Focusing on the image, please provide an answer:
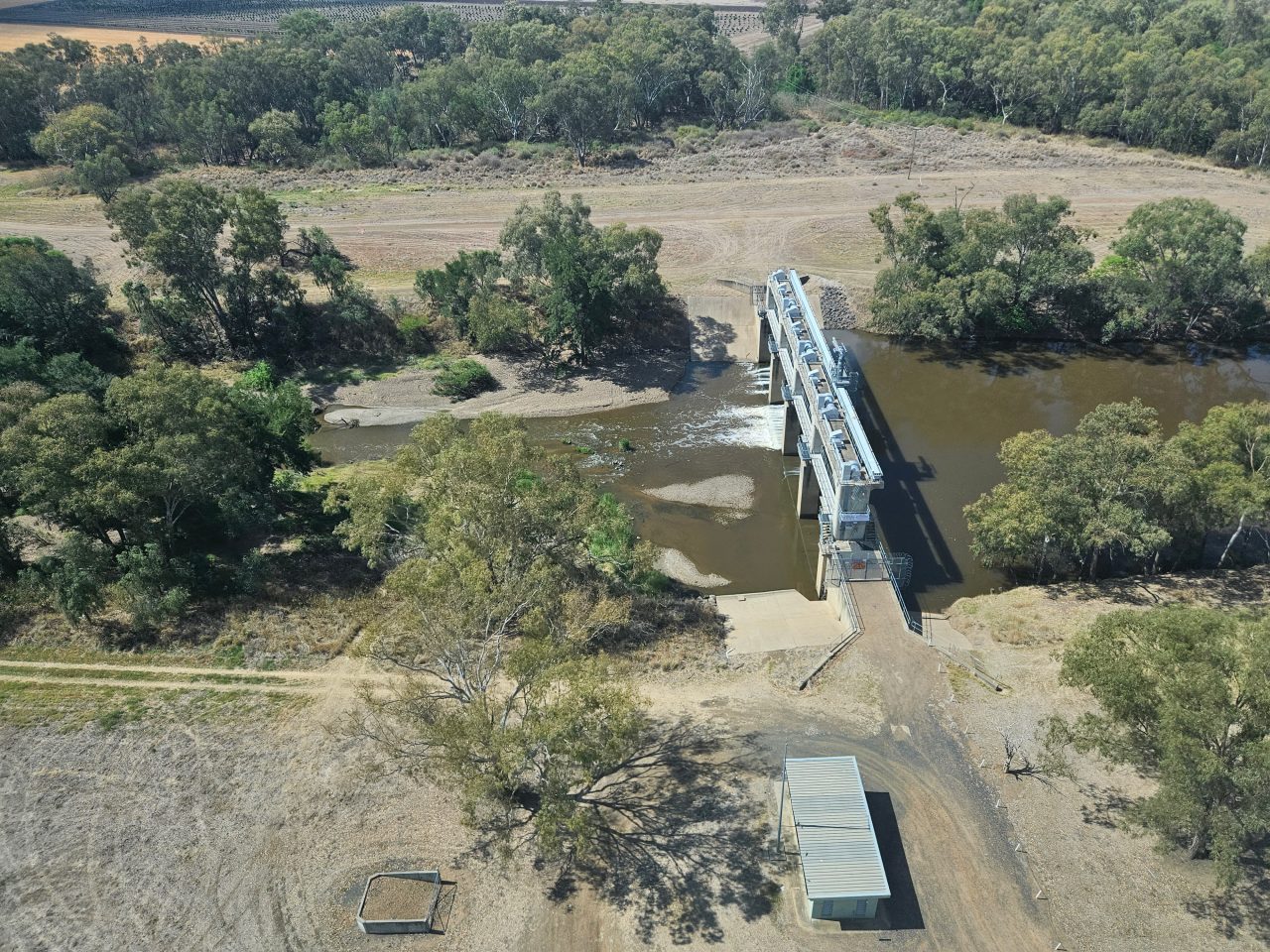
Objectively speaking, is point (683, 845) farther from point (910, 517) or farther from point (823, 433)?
point (910, 517)

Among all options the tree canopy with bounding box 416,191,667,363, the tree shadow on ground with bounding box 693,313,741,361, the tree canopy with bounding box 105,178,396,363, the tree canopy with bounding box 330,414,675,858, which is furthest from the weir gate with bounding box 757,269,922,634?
the tree canopy with bounding box 105,178,396,363

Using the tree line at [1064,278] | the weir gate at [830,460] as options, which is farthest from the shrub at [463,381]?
the tree line at [1064,278]

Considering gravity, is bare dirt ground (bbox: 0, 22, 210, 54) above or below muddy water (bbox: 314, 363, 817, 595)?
above

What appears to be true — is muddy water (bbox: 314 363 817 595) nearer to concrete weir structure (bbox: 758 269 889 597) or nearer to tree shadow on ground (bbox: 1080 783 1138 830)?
concrete weir structure (bbox: 758 269 889 597)

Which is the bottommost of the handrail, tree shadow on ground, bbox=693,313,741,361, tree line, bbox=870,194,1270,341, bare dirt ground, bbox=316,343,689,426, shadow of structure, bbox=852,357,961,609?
shadow of structure, bbox=852,357,961,609

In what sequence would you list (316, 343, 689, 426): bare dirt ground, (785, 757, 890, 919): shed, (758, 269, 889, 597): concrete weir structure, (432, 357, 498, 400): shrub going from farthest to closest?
(432, 357, 498, 400): shrub → (316, 343, 689, 426): bare dirt ground → (758, 269, 889, 597): concrete weir structure → (785, 757, 890, 919): shed

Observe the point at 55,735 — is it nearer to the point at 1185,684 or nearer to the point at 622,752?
the point at 622,752
